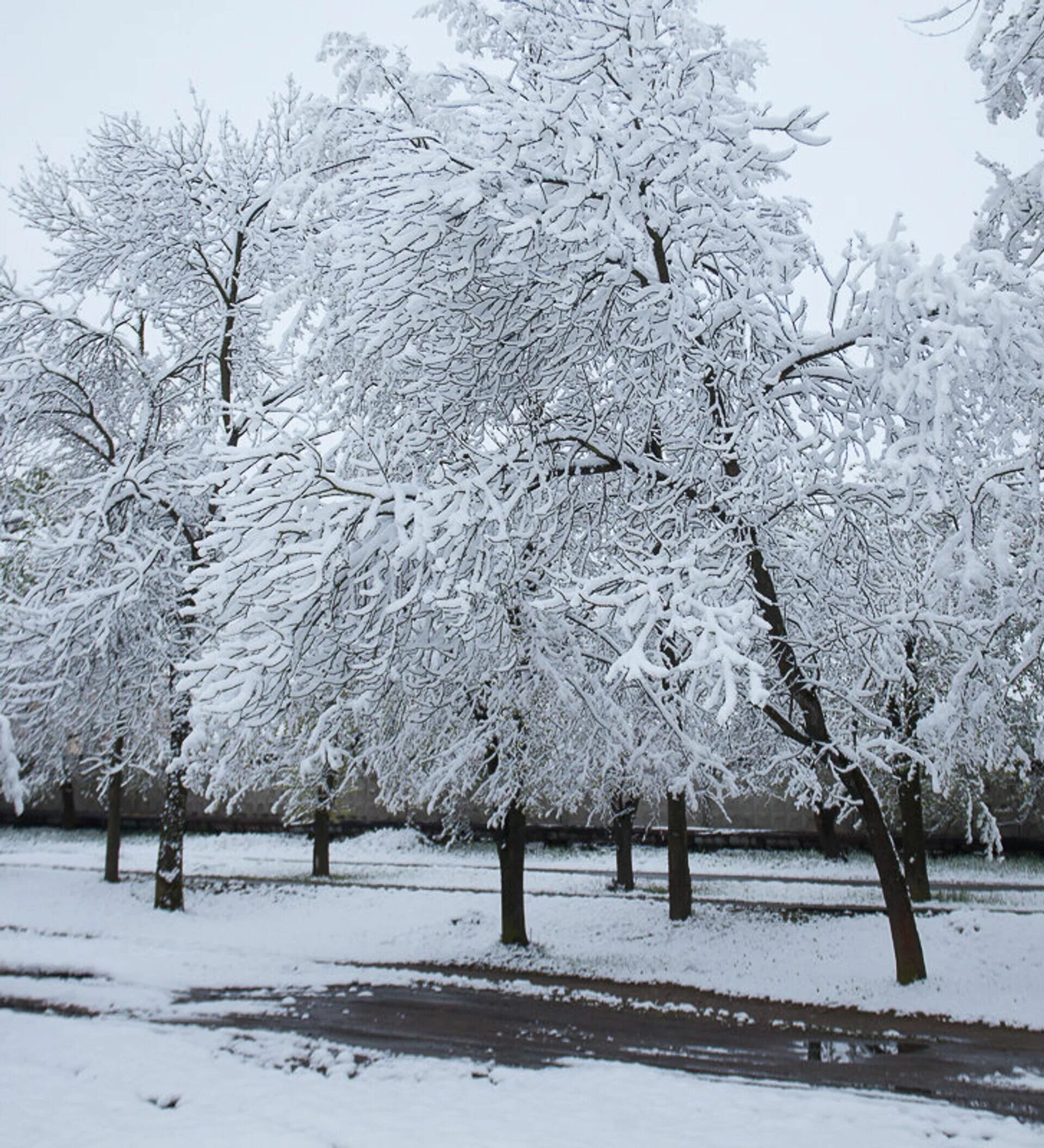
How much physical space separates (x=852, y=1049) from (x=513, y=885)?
261 inches

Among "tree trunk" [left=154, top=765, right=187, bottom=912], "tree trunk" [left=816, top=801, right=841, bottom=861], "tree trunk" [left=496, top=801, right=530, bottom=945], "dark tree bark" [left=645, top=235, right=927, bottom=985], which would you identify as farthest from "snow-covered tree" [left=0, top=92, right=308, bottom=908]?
"tree trunk" [left=816, top=801, right=841, bottom=861]

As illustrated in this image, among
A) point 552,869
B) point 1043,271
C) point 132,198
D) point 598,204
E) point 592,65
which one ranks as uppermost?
point 132,198

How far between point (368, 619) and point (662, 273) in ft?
12.5

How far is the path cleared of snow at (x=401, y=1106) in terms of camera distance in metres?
5.63

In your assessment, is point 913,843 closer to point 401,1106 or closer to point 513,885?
point 513,885

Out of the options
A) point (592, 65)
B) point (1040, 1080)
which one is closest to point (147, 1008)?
point (1040, 1080)

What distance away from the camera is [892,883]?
10641mm

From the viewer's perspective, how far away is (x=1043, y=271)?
23.8 feet

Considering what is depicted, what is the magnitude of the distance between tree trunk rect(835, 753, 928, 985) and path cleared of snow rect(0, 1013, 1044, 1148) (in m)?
3.94

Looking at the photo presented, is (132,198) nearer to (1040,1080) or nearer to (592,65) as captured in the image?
(592,65)

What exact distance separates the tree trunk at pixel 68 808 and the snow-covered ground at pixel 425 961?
7619 mm

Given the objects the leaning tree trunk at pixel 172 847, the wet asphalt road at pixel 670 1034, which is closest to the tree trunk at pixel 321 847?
the leaning tree trunk at pixel 172 847

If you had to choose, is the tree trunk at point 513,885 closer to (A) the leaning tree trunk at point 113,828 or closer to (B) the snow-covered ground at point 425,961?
(B) the snow-covered ground at point 425,961

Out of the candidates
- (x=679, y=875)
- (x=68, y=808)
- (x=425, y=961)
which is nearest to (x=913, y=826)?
(x=679, y=875)
